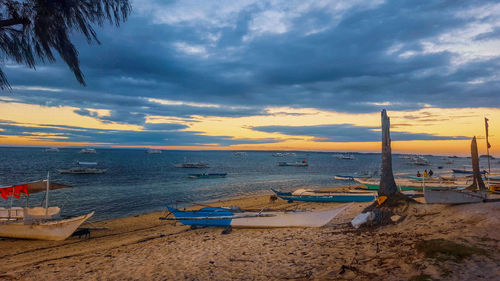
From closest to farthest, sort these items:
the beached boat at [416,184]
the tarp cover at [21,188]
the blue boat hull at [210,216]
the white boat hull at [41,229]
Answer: the tarp cover at [21,188] → the white boat hull at [41,229] → the blue boat hull at [210,216] → the beached boat at [416,184]

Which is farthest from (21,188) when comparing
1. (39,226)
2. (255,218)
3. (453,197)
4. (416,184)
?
(416,184)

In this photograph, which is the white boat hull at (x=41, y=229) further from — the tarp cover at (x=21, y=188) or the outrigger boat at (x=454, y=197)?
the outrigger boat at (x=454, y=197)

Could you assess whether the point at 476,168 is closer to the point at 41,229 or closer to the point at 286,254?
the point at 286,254

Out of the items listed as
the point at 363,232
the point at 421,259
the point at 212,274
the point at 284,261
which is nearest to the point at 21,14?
the point at 212,274

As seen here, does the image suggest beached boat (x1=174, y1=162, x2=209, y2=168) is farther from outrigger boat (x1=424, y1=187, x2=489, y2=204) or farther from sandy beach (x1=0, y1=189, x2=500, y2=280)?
outrigger boat (x1=424, y1=187, x2=489, y2=204)

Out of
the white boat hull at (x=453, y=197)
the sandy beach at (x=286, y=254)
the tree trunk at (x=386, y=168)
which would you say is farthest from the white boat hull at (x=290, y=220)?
the white boat hull at (x=453, y=197)

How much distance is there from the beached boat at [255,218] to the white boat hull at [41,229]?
559 cm

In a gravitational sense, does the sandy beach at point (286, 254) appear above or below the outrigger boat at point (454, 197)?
below

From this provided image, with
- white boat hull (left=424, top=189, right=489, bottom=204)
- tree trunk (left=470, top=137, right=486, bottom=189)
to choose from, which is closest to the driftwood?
tree trunk (left=470, top=137, right=486, bottom=189)

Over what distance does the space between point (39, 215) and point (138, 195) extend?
16.3 meters

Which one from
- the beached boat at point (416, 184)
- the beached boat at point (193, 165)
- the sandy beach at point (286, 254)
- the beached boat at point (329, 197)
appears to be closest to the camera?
the sandy beach at point (286, 254)

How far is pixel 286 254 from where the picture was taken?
9672 millimetres

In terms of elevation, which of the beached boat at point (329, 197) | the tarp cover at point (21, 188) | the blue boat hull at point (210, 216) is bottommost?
the beached boat at point (329, 197)

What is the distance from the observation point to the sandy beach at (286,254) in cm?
675
